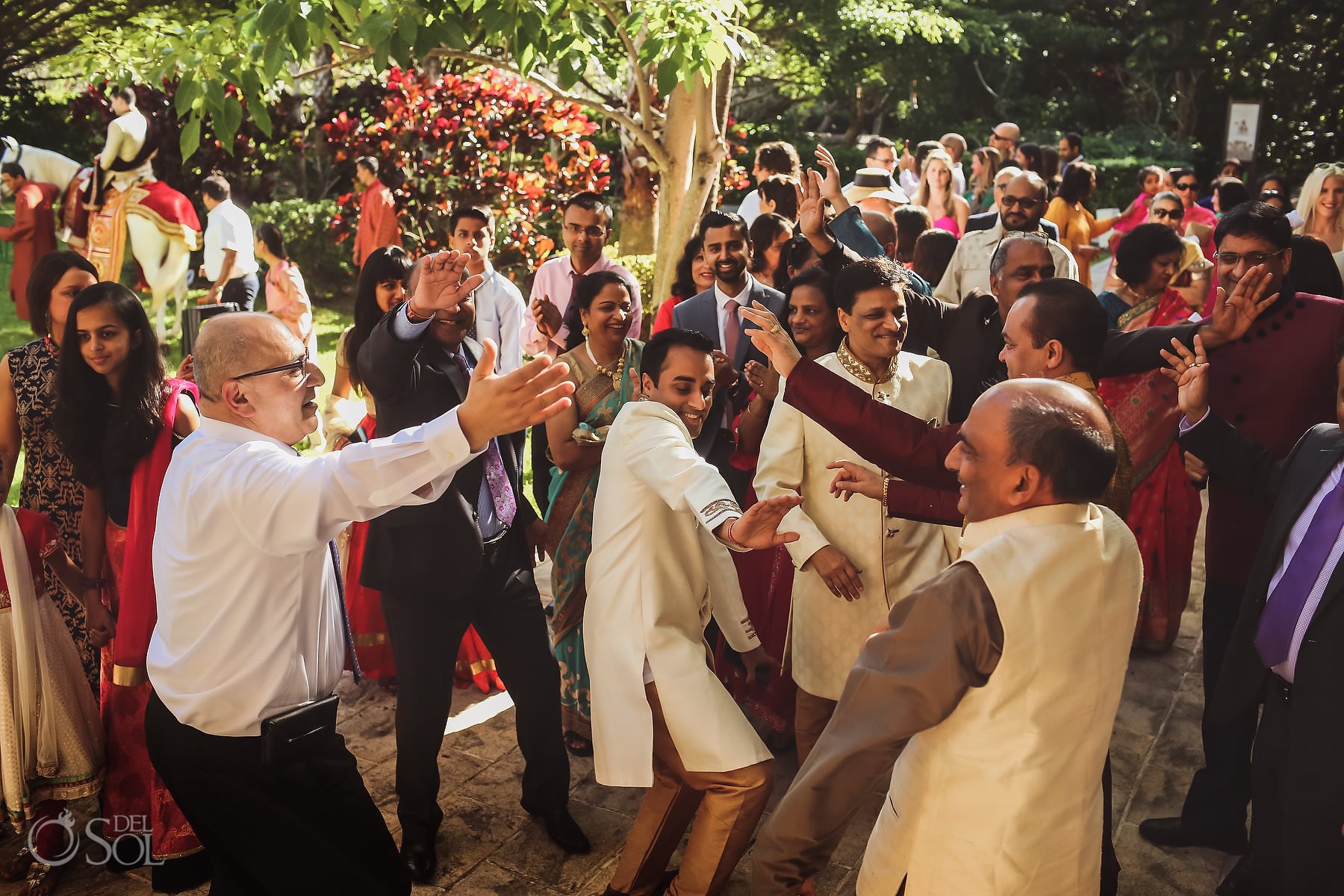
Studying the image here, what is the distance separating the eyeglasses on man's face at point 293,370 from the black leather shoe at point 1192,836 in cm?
330

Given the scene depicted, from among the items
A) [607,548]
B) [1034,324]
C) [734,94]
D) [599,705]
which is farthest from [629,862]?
[734,94]

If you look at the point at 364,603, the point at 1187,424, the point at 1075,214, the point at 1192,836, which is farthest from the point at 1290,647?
the point at 1075,214

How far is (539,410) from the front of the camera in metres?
2.51

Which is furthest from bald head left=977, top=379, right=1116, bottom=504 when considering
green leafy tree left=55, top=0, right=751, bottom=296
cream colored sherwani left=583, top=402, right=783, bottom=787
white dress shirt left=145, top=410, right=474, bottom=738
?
green leafy tree left=55, top=0, right=751, bottom=296

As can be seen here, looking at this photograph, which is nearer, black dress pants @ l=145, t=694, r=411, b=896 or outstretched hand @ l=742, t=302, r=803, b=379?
black dress pants @ l=145, t=694, r=411, b=896

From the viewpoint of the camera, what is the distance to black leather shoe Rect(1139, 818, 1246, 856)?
4.05 metres

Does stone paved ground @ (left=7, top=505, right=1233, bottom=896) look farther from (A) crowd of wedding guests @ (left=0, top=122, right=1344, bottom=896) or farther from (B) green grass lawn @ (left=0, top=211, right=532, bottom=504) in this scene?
(B) green grass lawn @ (left=0, top=211, right=532, bottom=504)

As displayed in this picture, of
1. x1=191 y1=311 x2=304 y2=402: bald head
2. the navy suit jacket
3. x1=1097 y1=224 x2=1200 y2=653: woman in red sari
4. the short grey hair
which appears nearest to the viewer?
x1=191 y1=311 x2=304 y2=402: bald head

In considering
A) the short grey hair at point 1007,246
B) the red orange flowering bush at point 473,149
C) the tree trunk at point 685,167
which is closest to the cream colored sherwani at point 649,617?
the short grey hair at point 1007,246

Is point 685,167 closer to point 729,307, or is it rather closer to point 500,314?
point 500,314

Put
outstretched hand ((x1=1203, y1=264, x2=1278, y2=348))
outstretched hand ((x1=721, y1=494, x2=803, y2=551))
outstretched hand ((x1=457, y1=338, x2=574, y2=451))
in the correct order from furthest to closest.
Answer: outstretched hand ((x1=1203, y1=264, x2=1278, y2=348)) < outstretched hand ((x1=721, y1=494, x2=803, y2=551)) < outstretched hand ((x1=457, y1=338, x2=574, y2=451))

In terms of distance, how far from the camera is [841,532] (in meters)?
4.07

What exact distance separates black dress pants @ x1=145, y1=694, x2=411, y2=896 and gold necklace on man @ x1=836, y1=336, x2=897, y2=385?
7.03 ft

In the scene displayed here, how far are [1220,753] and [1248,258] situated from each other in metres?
1.72
